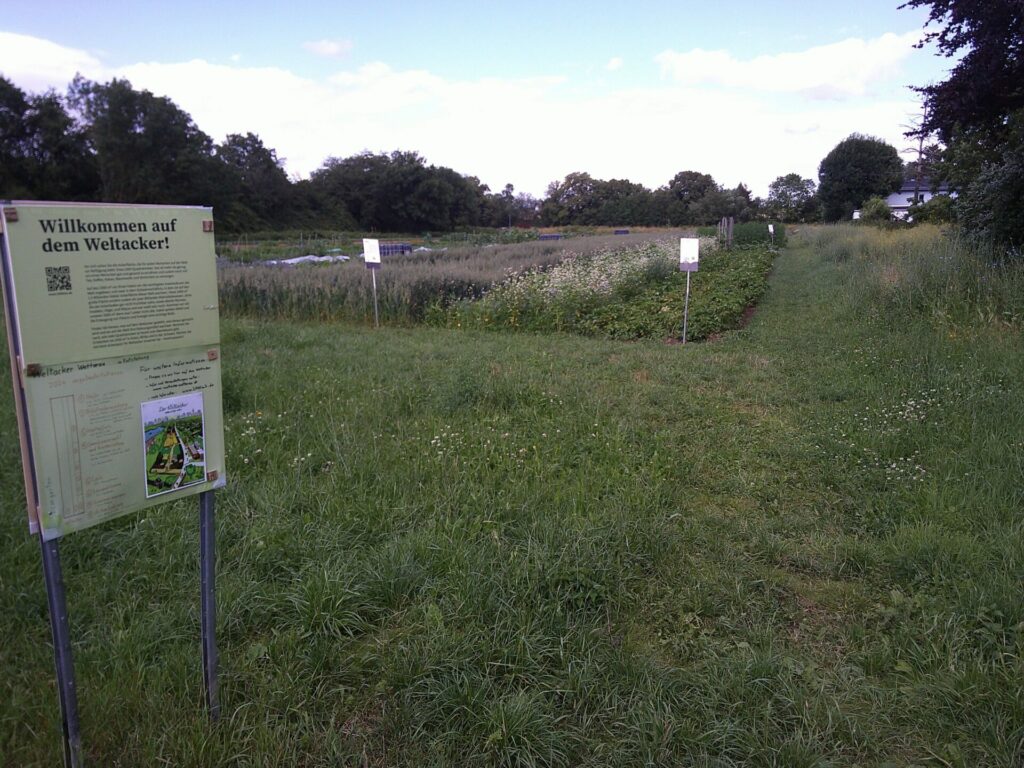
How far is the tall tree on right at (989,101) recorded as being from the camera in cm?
998

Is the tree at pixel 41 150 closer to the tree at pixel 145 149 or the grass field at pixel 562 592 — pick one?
the tree at pixel 145 149

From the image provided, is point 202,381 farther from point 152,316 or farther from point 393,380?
point 393,380

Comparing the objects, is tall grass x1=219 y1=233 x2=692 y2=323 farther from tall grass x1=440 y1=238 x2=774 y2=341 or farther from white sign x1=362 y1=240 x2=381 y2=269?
white sign x1=362 y1=240 x2=381 y2=269

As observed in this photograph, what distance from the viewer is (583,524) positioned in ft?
11.9

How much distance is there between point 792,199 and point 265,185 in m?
59.7

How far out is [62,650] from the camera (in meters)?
1.93

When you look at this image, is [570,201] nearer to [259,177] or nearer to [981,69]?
[259,177]

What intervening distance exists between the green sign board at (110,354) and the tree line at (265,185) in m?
42.3

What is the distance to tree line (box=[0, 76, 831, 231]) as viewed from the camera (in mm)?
43625

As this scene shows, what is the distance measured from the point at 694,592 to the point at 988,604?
128 centimetres

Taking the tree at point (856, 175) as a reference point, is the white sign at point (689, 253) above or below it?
below

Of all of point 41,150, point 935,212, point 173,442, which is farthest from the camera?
point 41,150

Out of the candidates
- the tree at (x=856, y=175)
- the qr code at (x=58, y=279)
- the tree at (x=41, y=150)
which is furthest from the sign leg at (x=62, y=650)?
the tree at (x=856, y=175)

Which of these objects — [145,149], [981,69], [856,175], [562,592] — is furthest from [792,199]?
[562,592]
